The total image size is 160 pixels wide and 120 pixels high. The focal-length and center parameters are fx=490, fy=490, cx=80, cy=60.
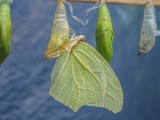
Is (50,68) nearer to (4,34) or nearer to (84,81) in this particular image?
(84,81)

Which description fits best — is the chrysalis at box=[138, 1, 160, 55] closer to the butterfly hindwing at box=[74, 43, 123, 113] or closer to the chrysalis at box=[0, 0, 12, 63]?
the butterfly hindwing at box=[74, 43, 123, 113]

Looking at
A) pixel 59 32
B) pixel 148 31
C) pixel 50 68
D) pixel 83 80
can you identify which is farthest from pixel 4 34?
pixel 50 68

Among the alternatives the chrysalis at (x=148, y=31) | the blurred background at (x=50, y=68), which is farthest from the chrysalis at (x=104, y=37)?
the blurred background at (x=50, y=68)

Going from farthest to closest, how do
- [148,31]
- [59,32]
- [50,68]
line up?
1. [50,68]
2. [148,31]
3. [59,32]

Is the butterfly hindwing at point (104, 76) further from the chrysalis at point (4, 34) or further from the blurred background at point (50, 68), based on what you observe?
the blurred background at point (50, 68)

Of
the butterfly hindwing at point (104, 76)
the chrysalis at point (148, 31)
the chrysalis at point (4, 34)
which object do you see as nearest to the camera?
the chrysalis at point (4, 34)

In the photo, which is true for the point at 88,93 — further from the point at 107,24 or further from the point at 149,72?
the point at 149,72

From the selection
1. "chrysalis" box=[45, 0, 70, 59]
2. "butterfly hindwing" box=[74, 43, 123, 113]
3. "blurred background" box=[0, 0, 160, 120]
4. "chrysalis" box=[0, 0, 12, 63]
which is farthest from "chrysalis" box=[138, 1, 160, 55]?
"blurred background" box=[0, 0, 160, 120]

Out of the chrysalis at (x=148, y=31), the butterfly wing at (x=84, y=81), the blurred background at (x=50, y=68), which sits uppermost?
the chrysalis at (x=148, y=31)
